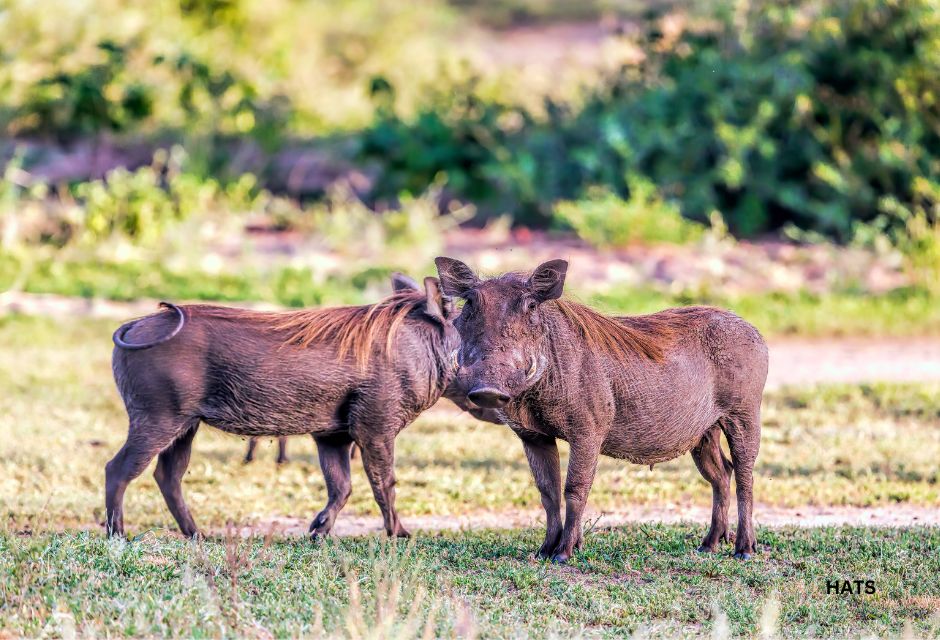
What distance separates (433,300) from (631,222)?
765cm

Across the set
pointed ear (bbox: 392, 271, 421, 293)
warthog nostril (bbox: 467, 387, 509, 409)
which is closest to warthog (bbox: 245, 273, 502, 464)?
pointed ear (bbox: 392, 271, 421, 293)

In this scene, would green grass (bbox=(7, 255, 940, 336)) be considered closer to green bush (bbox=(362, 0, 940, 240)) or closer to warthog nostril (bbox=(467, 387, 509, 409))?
green bush (bbox=(362, 0, 940, 240))

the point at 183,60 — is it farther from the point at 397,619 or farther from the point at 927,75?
the point at 397,619

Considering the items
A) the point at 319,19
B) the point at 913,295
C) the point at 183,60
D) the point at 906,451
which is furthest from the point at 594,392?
the point at 319,19

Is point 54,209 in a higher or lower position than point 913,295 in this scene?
lower

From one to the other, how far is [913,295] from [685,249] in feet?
7.51

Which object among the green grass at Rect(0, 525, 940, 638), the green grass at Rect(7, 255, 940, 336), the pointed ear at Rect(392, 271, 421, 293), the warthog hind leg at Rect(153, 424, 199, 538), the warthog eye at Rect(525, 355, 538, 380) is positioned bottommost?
the green grass at Rect(7, 255, 940, 336)

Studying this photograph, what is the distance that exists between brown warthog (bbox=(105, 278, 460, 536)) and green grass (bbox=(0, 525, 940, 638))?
41 cm

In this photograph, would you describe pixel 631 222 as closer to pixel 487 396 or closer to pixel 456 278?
pixel 456 278

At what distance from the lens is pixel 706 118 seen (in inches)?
600

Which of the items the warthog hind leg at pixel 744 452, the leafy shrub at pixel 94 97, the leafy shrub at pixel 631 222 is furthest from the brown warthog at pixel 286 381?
the leafy shrub at pixel 94 97

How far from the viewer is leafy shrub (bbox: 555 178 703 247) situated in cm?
1434

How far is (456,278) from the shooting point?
612 cm

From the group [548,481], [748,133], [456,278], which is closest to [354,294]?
[748,133]
